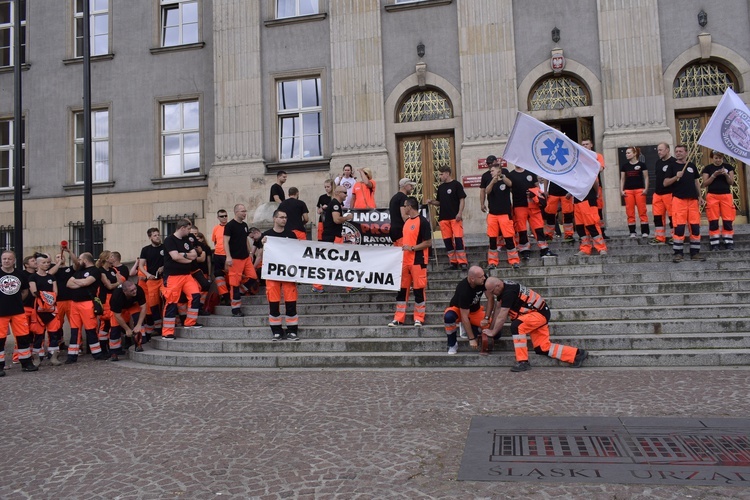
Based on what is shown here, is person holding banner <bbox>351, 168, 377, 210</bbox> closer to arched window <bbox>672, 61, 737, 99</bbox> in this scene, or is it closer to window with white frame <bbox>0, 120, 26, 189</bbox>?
arched window <bbox>672, 61, 737, 99</bbox>

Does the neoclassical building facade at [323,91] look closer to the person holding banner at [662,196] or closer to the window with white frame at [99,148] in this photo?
the window with white frame at [99,148]

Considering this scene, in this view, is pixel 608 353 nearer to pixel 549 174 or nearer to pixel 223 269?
pixel 549 174

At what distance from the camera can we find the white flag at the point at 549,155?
11.2 meters

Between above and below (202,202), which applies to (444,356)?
below

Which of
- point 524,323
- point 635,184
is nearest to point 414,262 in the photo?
point 524,323

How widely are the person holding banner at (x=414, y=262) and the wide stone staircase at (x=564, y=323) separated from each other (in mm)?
280

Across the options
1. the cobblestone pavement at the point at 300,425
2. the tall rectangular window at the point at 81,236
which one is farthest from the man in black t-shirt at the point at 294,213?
the tall rectangular window at the point at 81,236

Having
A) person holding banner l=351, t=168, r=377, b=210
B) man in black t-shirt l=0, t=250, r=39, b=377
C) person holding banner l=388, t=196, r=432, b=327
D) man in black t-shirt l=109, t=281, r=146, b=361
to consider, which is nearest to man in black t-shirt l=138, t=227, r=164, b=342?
man in black t-shirt l=109, t=281, r=146, b=361

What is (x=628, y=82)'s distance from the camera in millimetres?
16000

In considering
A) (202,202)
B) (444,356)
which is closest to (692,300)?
(444,356)

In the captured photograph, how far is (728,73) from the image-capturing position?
15984 mm

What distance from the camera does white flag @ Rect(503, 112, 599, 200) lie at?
11.2 metres

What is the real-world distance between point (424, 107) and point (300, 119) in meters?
3.65

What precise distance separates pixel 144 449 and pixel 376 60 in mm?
14168
